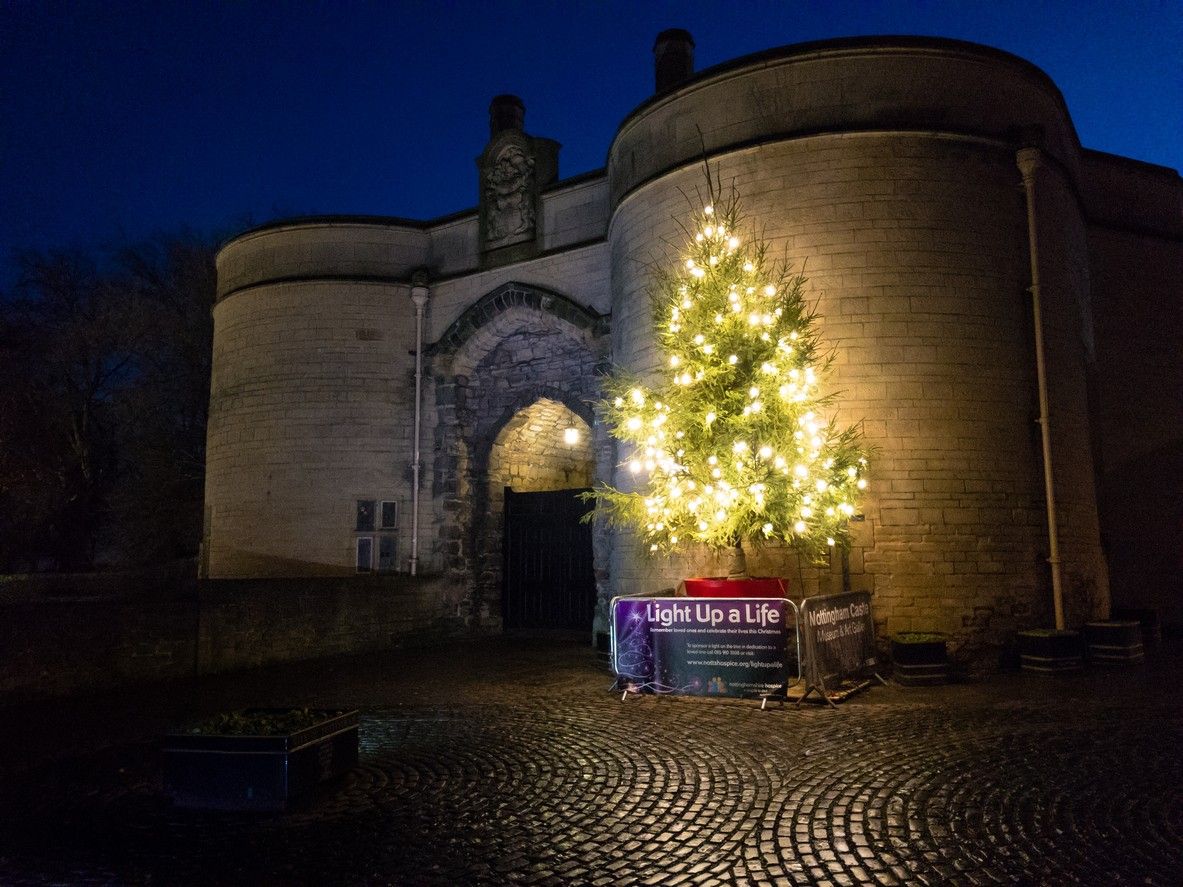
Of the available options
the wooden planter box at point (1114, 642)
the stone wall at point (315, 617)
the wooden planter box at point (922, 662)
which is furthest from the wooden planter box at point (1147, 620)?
the stone wall at point (315, 617)

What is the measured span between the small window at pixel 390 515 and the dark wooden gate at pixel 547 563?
2.03 meters

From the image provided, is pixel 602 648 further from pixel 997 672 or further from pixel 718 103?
pixel 718 103

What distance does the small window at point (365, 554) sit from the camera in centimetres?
1457

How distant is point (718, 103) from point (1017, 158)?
12.5 feet

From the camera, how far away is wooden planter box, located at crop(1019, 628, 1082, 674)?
8.92m

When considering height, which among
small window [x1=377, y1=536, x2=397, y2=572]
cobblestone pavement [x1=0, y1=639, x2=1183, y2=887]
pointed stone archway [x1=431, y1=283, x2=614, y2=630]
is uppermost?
pointed stone archway [x1=431, y1=283, x2=614, y2=630]

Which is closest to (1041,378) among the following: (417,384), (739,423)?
(739,423)

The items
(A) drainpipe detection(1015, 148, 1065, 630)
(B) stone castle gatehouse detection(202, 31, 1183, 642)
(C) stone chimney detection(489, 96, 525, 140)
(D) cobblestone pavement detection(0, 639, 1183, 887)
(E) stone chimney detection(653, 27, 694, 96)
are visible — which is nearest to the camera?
(D) cobblestone pavement detection(0, 639, 1183, 887)

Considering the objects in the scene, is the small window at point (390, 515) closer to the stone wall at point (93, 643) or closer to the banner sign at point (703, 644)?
the stone wall at point (93, 643)

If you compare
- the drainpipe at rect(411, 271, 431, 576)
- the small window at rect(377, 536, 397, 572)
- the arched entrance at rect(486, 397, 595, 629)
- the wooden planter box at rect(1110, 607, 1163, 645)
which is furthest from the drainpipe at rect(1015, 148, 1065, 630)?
the small window at rect(377, 536, 397, 572)

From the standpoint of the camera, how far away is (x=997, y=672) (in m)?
9.13

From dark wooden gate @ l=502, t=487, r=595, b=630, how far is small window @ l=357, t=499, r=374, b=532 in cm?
246

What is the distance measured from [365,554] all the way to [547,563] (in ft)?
10.7

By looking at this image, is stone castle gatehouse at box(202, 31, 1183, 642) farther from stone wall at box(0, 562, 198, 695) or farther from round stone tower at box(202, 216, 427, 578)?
stone wall at box(0, 562, 198, 695)
